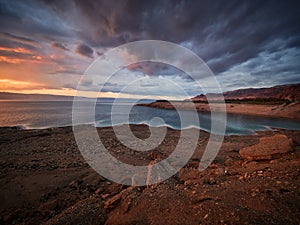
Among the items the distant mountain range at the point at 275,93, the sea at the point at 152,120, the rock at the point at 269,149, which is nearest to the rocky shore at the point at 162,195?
the rock at the point at 269,149

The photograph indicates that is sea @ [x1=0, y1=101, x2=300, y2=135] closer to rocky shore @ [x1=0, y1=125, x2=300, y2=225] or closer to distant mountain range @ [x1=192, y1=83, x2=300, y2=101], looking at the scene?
rocky shore @ [x1=0, y1=125, x2=300, y2=225]

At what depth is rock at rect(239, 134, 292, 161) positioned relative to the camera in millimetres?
5469

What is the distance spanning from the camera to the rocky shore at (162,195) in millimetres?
2760

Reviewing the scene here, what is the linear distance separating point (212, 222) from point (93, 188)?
4.32m

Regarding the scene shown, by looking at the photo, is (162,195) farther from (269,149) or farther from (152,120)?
(152,120)

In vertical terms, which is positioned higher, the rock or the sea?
the rock

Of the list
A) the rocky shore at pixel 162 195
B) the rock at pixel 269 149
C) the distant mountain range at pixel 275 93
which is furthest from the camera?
the distant mountain range at pixel 275 93

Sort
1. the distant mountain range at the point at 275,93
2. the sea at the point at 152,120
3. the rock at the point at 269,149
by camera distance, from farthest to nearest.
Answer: the distant mountain range at the point at 275,93 → the sea at the point at 152,120 → the rock at the point at 269,149

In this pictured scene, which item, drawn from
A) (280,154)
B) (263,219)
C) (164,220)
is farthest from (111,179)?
(280,154)

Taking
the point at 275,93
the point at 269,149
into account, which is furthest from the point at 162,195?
the point at 275,93

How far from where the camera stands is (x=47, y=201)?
4.62m

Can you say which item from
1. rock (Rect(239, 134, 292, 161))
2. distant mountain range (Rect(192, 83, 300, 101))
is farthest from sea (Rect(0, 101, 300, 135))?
distant mountain range (Rect(192, 83, 300, 101))

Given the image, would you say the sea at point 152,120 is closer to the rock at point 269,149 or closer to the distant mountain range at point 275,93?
the rock at point 269,149

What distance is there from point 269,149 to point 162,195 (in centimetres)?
512
